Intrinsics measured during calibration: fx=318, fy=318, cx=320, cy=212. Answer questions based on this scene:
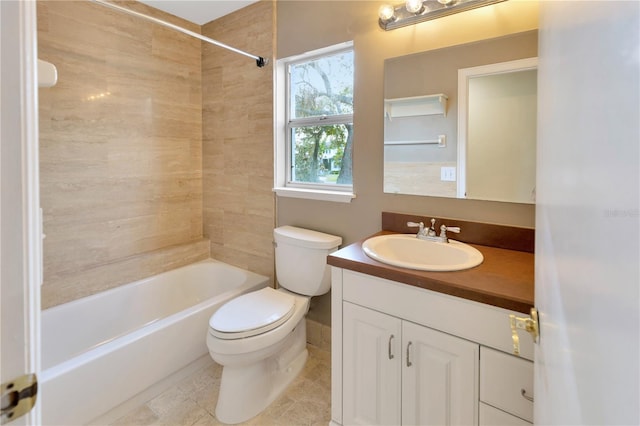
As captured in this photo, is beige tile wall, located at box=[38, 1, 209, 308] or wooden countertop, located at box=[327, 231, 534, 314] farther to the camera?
beige tile wall, located at box=[38, 1, 209, 308]

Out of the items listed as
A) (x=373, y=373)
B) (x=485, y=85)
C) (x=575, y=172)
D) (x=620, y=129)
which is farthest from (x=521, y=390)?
(x=485, y=85)

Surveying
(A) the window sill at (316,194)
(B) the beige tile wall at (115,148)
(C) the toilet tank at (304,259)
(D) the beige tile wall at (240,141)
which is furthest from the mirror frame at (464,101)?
(B) the beige tile wall at (115,148)

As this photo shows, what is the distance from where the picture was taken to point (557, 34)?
0.51 meters

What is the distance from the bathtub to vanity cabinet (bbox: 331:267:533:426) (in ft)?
3.08

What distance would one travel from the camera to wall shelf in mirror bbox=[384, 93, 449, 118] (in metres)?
1.58

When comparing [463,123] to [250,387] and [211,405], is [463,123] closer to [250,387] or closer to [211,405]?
[250,387]

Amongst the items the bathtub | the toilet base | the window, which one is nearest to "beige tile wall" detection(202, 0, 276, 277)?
the window

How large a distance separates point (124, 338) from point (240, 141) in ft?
4.87

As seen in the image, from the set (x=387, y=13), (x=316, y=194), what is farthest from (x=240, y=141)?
(x=387, y=13)

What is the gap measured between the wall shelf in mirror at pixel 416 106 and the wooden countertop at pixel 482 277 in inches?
29.3

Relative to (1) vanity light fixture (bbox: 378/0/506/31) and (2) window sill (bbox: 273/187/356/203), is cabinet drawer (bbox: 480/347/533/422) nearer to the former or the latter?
(2) window sill (bbox: 273/187/356/203)

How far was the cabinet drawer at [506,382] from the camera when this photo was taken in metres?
0.98

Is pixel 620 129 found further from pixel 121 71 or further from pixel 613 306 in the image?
pixel 121 71

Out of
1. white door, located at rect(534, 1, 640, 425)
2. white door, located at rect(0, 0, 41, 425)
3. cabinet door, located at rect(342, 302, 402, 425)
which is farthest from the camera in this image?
cabinet door, located at rect(342, 302, 402, 425)
